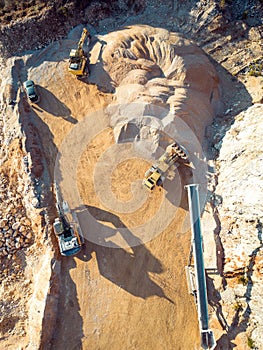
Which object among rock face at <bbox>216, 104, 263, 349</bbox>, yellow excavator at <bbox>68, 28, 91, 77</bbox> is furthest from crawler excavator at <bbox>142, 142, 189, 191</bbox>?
yellow excavator at <bbox>68, 28, 91, 77</bbox>

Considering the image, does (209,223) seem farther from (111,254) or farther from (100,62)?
(100,62)

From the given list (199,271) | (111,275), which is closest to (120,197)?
(111,275)

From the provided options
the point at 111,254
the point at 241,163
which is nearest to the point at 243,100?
the point at 241,163

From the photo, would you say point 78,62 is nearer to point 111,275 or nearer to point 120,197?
point 120,197

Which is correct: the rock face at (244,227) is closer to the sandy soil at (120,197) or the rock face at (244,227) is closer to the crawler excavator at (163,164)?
the sandy soil at (120,197)

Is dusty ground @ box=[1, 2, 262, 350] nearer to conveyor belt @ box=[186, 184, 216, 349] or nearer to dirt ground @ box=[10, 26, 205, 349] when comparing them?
dirt ground @ box=[10, 26, 205, 349]

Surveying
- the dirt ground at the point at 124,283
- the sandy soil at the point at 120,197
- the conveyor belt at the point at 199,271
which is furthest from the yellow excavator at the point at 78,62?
the conveyor belt at the point at 199,271

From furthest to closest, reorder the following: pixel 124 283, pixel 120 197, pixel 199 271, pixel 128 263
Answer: pixel 120 197, pixel 128 263, pixel 124 283, pixel 199 271
